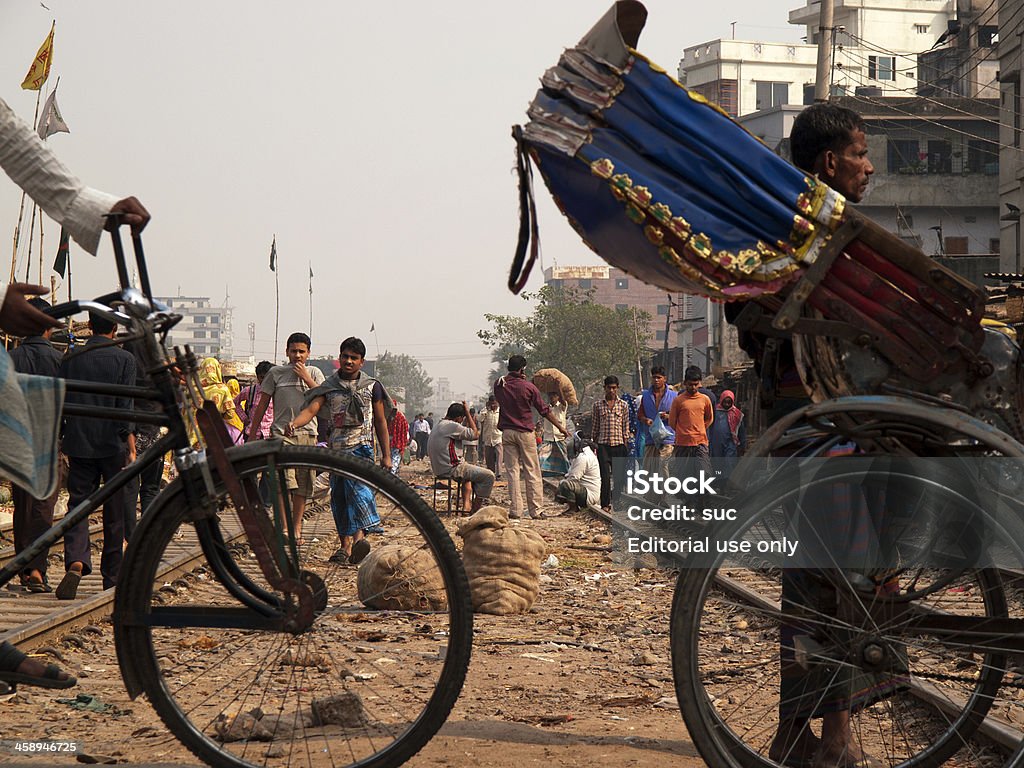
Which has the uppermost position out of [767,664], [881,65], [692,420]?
[881,65]

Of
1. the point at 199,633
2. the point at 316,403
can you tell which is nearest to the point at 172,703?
the point at 199,633

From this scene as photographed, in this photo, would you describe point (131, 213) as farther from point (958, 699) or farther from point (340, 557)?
point (958, 699)

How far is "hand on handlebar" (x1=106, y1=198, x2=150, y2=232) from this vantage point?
11.4ft

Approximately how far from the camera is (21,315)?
334 centimetres

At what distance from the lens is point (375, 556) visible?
4.45 metres

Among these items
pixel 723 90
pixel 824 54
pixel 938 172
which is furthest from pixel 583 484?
pixel 723 90

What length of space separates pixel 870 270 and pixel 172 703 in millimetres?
2272

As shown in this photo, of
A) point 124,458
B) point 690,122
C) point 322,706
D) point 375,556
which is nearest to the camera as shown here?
point 690,122

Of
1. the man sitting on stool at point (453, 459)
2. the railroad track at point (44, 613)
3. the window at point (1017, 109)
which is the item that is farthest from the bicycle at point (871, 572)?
the window at point (1017, 109)

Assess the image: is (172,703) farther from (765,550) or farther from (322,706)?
(765,550)

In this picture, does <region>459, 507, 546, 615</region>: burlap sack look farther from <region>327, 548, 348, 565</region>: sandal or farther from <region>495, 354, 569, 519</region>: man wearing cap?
<region>495, 354, 569, 519</region>: man wearing cap

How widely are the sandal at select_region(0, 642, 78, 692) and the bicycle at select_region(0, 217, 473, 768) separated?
0.18m

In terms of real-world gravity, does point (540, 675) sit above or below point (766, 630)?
below

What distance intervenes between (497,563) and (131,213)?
5.08 meters
